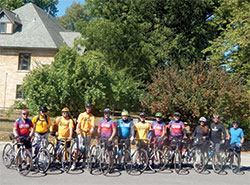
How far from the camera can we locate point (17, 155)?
8.02 m

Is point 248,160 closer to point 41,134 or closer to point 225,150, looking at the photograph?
point 225,150

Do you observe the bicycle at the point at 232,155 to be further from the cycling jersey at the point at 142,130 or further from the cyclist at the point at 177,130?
the cycling jersey at the point at 142,130

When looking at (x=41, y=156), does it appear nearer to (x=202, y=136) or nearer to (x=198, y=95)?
(x=202, y=136)

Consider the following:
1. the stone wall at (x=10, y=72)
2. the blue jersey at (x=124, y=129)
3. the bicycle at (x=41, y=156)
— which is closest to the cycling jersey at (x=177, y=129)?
the blue jersey at (x=124, y=129)

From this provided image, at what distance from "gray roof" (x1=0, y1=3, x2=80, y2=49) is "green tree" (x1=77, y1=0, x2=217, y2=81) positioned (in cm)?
667

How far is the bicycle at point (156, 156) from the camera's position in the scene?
9163 mm

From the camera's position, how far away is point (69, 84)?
578 inches

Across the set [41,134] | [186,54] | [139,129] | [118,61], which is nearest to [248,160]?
[139,129]

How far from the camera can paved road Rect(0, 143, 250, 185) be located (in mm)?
7371

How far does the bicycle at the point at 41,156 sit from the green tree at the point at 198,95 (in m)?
6.97

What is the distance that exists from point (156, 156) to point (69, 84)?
23.1 feet

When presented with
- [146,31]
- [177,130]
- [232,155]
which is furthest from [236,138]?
[146,31]

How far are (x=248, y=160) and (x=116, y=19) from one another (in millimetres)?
16060

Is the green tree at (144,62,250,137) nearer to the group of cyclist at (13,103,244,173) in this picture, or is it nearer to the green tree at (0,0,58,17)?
the group of cyclist at (13,103,244,173)
